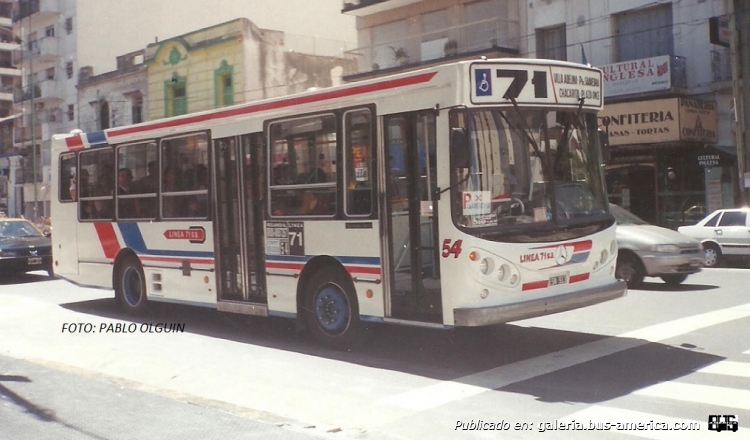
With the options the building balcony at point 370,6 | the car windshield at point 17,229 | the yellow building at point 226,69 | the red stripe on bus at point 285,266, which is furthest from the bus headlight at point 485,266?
the yellow building at point 226,69

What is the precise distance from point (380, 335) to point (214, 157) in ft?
10.8

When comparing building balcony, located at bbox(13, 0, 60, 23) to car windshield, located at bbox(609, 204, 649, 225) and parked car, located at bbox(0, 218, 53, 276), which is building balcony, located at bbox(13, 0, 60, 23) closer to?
parked car, located at bbox(0, 218, 53, 276)

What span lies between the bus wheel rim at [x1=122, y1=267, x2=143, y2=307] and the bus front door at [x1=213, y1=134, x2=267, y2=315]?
2.50 m

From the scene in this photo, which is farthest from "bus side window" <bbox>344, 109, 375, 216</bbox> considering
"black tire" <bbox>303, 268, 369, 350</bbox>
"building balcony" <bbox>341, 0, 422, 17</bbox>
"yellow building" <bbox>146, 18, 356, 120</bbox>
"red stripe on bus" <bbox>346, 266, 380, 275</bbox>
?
"yellow building" <bbox>146, 18, 356, 120</bbox>

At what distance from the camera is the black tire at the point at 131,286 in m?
13.1

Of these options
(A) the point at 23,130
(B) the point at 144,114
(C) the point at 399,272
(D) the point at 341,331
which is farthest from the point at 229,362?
(A) the point at 23,130

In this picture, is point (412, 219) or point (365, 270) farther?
point (365, 270)

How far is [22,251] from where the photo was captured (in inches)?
753

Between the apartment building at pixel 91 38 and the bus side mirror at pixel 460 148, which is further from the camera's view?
the apartment building at pixel 91 38

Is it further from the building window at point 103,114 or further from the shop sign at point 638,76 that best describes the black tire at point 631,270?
the building window at point 103,114

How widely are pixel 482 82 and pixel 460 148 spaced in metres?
0.80

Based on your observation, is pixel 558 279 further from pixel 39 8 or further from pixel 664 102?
pixel 39 8

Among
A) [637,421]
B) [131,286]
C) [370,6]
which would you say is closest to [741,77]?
[370,6]

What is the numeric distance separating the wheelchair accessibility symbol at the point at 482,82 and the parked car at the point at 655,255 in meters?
6.99
